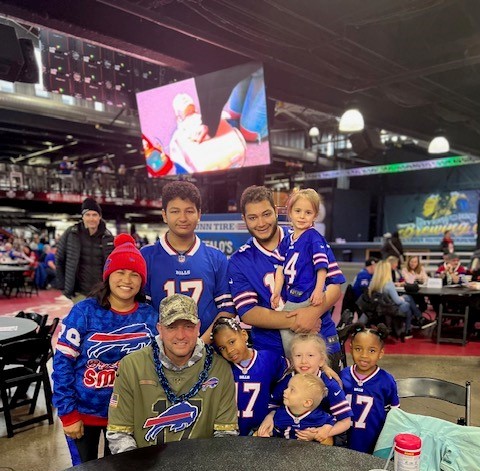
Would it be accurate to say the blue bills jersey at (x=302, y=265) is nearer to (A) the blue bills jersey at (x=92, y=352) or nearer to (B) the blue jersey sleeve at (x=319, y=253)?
(B) the blue jersey sleeve at (x=319, y=253)

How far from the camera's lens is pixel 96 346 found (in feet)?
6.44

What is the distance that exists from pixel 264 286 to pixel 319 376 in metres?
0.53

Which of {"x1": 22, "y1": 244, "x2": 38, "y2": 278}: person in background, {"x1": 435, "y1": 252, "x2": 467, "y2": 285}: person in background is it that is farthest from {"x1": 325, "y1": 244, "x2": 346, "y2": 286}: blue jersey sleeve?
{"x1": 22, "y1": 244, "x2": 38, "y2": 278}: person in background

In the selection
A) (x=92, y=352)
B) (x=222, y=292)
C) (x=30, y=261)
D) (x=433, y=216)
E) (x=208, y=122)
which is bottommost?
(x=30, y=261)

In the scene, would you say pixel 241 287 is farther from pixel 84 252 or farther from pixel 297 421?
pixel 84 252

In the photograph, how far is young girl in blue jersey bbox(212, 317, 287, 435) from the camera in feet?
6.60

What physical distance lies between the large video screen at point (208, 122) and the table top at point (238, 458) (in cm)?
385

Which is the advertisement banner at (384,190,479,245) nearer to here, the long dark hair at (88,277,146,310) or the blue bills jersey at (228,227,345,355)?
the blue bills jersey at (228,227,345,355)

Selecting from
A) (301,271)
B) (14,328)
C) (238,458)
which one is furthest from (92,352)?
(14,328)

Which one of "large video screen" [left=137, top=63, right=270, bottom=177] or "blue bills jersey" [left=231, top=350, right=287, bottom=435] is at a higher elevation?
"large video screen" [left=137, top=63, right=270, bottom=177]

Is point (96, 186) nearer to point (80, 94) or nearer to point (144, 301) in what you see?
point (80, 94)

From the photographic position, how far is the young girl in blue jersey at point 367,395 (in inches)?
95.7

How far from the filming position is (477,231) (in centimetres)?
1667

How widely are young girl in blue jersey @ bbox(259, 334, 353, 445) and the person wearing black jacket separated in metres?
3.03
